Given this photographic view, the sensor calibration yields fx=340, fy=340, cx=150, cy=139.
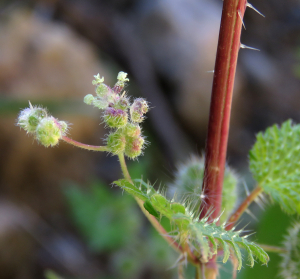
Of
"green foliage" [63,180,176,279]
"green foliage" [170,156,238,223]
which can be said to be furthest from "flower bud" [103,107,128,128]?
"green foliage" [63,180,176,279]

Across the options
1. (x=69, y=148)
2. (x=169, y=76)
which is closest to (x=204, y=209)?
(x=69, y=148)

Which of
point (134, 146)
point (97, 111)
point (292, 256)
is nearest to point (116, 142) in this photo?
point (134, 146)

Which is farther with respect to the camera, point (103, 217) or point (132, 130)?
point (103, 217)

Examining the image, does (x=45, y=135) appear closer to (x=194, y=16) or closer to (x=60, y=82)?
(x=60, y=82)

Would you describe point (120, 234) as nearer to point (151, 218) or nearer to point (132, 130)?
point (151, 218)

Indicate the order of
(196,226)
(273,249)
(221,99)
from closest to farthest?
1. (196,226)
2. (221,99)
3. (273,249)

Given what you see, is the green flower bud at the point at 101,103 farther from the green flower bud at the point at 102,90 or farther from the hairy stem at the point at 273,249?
the hairy stem at the point at 273,249

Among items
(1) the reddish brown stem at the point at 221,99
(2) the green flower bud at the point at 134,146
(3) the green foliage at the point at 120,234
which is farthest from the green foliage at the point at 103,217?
(2) the green flower bud at the point at 134,146
